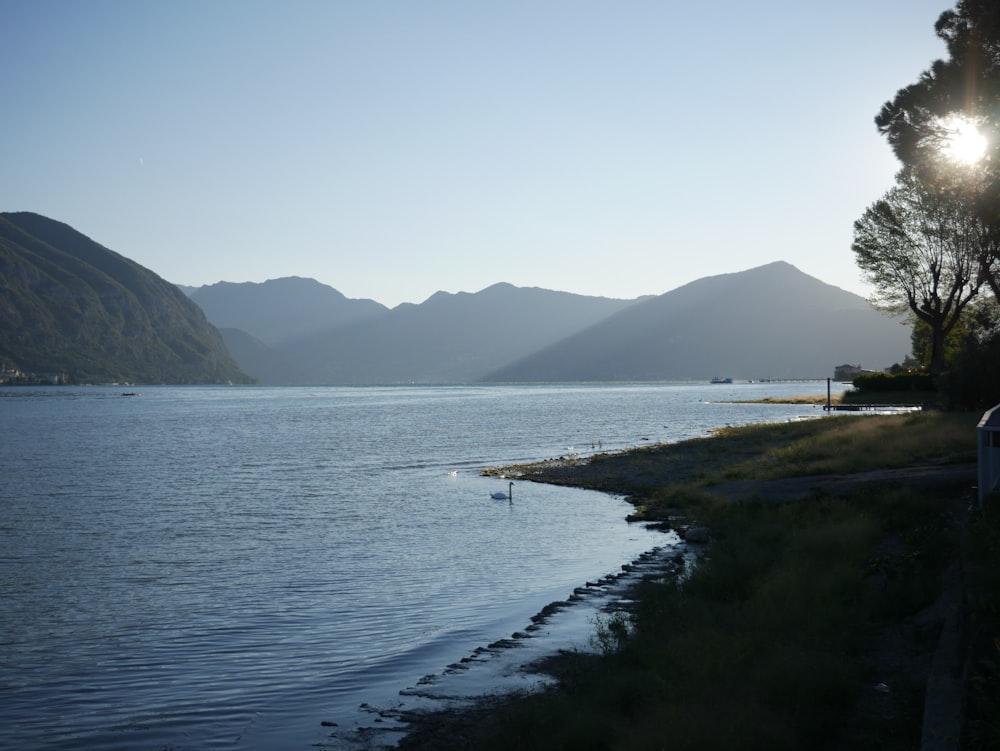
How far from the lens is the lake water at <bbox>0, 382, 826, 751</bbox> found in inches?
505

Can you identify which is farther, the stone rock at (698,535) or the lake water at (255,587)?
the stone rock at (698,535)

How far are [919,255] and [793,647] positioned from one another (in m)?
63.7

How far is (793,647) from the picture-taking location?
36.1ft

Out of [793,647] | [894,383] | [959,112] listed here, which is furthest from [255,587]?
[894,383]

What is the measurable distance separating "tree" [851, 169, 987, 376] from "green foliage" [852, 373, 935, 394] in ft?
24.3

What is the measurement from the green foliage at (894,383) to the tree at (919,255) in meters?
7.40

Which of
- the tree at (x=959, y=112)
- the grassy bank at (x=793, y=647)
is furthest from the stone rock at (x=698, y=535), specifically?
the tree at (x=959, y=112)

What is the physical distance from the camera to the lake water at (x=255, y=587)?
12820mm

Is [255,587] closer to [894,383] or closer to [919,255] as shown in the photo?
[919,255]

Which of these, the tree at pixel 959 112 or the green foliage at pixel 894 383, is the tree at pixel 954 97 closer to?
the tree at pixel 959 112

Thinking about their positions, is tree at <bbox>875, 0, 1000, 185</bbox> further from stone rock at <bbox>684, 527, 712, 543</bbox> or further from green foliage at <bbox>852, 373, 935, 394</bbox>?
green foliage at <bbox>852, 373, 935, 394</bbox>

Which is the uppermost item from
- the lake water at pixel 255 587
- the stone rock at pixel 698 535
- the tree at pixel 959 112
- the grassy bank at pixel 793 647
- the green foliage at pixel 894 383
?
the tree at pixel 959 112

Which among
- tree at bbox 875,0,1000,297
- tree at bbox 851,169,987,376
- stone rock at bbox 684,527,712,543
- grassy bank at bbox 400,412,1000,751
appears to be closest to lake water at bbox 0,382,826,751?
stone rock at bbox 684,527,712,543

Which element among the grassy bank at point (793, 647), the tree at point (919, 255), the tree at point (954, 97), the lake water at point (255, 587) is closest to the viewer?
the grassy bank at point (793, 647)
